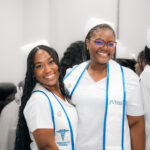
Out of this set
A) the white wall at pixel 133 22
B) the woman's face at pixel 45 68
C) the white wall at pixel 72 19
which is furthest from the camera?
the white wall at pixel 133 22

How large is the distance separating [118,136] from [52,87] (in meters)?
0.49

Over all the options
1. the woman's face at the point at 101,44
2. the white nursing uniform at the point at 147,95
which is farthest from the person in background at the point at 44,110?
the white nursing uniform at the point at 147,95

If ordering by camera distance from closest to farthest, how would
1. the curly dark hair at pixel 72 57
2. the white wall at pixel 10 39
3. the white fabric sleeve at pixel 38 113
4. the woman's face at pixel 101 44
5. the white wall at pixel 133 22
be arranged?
the white fabric sleeve at pixel 38 113 < the woman's face at pixel 101 44 < the curly dark hair at pixel 72 57 < the white wall at pixel 10 39 < the white wall at pixel 133 22

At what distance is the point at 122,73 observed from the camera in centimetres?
144

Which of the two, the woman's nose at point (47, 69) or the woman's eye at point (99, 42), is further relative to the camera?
the woman's eye at point (99, 42)

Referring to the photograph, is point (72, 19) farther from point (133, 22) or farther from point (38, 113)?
point (38, 113)

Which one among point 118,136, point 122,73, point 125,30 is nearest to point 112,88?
point 122,73

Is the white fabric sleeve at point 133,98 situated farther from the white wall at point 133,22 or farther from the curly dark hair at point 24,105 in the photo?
the white wall at point 133,22

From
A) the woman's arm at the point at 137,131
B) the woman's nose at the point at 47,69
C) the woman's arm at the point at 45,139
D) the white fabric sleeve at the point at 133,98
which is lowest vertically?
the woman's arm at the point at 137,131

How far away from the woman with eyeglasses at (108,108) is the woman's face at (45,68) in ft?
0.67

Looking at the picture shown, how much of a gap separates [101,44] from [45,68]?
1.19 feet

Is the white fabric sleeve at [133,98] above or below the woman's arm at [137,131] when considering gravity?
above

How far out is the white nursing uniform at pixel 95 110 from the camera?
135 cm

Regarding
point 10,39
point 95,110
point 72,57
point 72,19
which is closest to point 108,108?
point 95,110
